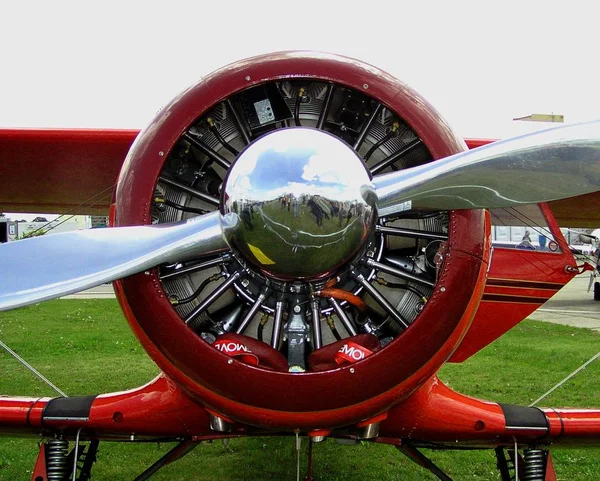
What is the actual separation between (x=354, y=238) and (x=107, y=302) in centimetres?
1694

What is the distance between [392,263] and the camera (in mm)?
3277

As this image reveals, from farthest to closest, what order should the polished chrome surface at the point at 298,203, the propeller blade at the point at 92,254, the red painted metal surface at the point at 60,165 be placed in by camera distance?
the red painted metal surface at the point at 60,165
the propeller blade at the point at 92,254
the polished chrome surface at the point at 298,203

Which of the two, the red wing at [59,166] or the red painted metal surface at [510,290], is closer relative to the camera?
the red wing at [59,166]

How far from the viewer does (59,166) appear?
5.12 metres

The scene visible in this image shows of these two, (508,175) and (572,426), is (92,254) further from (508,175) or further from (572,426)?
(572,426)

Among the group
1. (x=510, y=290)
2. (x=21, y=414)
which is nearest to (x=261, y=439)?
(x=510, y=290)

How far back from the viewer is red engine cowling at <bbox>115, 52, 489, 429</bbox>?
3.01 meters

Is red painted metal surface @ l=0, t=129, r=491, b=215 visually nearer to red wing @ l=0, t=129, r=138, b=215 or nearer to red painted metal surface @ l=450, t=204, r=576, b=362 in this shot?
red wing @ l=0, t=129, r=138, b=215

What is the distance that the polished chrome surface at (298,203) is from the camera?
8.33 ft

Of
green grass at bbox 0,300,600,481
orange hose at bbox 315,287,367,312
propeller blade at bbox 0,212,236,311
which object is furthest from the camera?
green grass at bbox 0,300,600,481

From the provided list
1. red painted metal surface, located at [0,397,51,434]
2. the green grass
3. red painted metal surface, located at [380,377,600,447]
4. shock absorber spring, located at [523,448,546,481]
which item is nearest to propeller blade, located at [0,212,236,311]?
red painted metal surface, located at [0,397,51,434]

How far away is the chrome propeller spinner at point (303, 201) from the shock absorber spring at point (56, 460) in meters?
1.65

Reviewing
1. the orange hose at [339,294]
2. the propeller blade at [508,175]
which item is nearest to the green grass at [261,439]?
the orange hose at [339,294]

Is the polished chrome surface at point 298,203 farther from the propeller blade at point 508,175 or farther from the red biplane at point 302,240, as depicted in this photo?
the propeller blade at point 508,175
